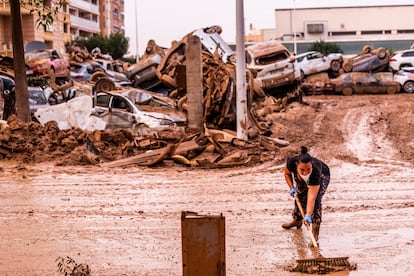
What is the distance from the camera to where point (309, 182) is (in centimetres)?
886

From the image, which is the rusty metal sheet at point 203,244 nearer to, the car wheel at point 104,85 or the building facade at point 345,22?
the car wheel at point 104,85

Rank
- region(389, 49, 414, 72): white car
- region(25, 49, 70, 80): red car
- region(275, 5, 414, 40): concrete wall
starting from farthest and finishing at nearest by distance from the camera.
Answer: region(275, 5, 414, 40): concrete wall < region(389, 49, 414, 72): white car < region(25, 49, 70, 80): red car

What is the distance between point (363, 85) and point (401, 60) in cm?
570

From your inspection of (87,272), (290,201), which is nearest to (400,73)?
(290,201)

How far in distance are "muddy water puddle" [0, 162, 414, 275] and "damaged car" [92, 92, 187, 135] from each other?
2.74 meters

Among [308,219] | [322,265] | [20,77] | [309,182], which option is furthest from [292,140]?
[322,265]

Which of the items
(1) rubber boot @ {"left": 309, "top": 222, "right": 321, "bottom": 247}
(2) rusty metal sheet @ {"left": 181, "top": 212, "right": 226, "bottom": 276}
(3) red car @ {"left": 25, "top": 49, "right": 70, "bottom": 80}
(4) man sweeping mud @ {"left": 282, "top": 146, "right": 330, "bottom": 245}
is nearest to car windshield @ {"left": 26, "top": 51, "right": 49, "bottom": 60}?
(3) red car @ {"left": 25, "top": 49, "right": 70, "bottom": 80}

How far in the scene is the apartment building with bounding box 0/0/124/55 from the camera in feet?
171

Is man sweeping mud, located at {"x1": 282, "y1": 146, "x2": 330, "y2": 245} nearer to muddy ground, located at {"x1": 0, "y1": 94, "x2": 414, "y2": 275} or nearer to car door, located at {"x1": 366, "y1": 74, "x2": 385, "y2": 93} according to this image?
muddy ground, located at {"x1": 0, "y1": 94, "x2": 414, "y2": 275}

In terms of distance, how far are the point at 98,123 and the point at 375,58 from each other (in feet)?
61.0

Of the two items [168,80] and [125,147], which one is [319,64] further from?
[125,147]

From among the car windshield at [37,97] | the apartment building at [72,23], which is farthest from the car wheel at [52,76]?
the apartment building at [72,23]

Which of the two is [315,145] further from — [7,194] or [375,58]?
[375,58]

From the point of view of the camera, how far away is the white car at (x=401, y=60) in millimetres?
34344
